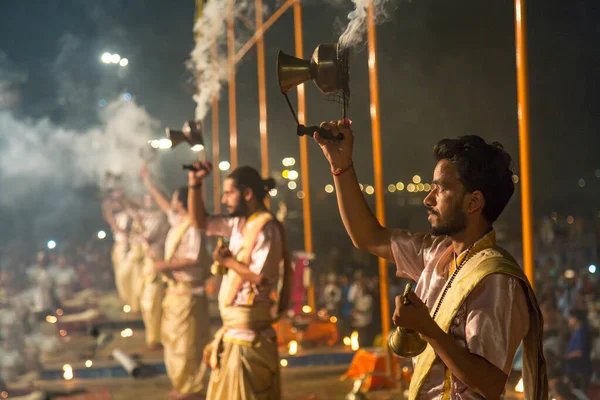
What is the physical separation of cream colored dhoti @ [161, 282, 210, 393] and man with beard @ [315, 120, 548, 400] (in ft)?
15.1

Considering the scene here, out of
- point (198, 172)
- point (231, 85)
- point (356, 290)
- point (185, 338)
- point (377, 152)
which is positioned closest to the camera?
point (198, 172)

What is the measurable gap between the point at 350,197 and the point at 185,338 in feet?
15.0


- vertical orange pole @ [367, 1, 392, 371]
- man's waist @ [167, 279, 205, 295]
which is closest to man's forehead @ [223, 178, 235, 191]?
vertical orange pole @ [367, 1, 392, 371]

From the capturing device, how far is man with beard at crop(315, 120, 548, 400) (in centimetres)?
219

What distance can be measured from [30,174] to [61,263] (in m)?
1.57

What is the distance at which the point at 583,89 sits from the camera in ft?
16.0

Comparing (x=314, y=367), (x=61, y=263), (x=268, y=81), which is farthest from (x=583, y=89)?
(x=61, y=263)

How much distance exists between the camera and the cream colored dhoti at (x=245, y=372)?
186 inches

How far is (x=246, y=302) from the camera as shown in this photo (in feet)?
15.7

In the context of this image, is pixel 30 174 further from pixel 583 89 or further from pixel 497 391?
pixel 497 391

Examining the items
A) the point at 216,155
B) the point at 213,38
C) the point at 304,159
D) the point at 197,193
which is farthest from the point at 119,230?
the point at 197,193

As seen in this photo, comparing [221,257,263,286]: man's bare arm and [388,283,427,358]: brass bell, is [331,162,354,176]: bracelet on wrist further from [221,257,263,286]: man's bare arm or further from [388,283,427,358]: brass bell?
[221,257,263,286]: man's bare arm

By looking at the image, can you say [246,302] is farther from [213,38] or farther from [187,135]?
[213,38]

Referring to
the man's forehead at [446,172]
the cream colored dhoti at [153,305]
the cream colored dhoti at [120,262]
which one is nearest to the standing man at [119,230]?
the cream colored dhoti at [120,262]
